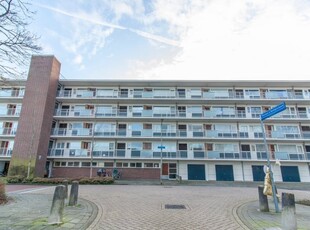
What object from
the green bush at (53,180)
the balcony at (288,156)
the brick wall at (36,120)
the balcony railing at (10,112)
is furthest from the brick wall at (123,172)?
the balcony at (288,156)

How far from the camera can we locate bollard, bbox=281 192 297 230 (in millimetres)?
5105

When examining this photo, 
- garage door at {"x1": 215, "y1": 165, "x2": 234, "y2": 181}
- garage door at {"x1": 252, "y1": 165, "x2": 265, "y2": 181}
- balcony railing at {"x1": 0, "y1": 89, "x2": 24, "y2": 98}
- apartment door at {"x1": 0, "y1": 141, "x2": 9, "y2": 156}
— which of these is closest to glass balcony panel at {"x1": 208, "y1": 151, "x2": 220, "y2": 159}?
garage door at {"x1": 215, "y1": 165, "x2": 234, "y2": 181}

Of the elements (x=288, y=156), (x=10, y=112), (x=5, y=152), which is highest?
(x=10, y=112)

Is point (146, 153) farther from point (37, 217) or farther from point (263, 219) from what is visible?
point (263, 219)

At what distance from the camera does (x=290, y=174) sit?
25.2 meters

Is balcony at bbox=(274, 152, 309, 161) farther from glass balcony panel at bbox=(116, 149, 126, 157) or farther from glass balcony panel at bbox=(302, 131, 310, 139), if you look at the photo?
glass balcony panel at bbox=(116, 149, 126, 157)

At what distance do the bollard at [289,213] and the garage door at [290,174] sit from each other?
80.1 ft

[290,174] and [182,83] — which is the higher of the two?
[182,83]

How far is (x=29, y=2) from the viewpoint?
6637 mm

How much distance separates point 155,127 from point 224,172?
11027mm

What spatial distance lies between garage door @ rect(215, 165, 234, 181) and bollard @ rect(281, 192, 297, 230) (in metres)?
21.6

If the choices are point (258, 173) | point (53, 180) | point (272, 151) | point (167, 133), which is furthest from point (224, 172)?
point (53, 180)

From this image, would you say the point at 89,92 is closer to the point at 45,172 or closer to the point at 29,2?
the point at 45,172

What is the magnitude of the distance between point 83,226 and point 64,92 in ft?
88.0
